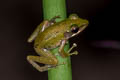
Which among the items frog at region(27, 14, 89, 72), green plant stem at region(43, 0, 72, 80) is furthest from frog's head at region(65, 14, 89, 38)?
green plant stem at region(43, 0, 72, 80)

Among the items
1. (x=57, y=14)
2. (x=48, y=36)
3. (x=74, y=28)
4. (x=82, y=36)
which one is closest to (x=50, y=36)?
(x=48, y=36)

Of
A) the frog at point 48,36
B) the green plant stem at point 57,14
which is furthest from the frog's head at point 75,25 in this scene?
the green plant stem at point 57,14

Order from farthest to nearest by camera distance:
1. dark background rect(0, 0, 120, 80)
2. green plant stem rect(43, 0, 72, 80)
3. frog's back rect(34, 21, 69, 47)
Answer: dark background rect(0, 0, 120, 80) → frog's back rect(34, 21, 69, 47) → green plant stem rect(43, 0, 72, 80)

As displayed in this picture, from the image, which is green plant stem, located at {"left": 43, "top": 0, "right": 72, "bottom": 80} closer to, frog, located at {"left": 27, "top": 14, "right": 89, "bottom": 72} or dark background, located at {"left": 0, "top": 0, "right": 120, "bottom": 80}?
frog, located at {"left": 27, "top": 14, "right": 89, "bottom": 72}
